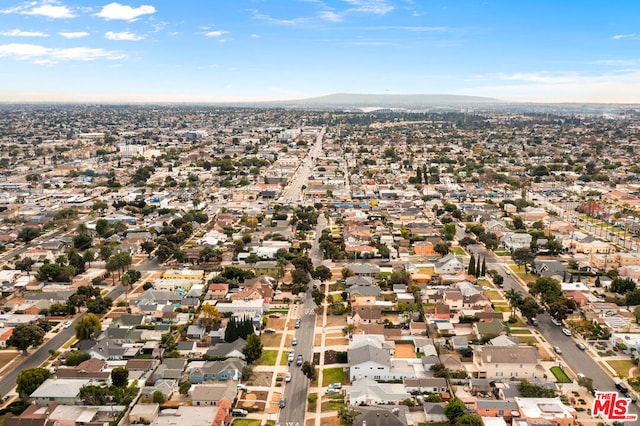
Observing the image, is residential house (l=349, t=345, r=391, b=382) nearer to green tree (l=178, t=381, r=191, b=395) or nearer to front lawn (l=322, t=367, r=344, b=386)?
front lawn (l=322, t=367, r=344, b=386)

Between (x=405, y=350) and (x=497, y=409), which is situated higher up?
(x=497, y=409)

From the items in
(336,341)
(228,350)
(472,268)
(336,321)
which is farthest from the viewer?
(472,268)

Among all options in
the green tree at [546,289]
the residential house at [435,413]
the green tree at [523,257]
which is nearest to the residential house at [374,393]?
the residential house at [435,413]

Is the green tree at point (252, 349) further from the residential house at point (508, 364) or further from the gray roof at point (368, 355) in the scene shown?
the residential house at point (508, 364)

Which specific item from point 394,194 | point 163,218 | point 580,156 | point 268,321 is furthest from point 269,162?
point 268,321

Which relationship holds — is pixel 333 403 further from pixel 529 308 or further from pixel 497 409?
pixel 529 308

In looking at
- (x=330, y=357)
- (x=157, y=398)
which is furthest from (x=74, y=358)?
(x=330, y=357)
